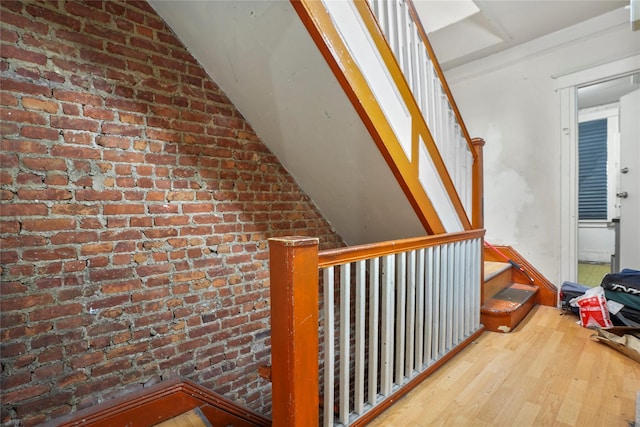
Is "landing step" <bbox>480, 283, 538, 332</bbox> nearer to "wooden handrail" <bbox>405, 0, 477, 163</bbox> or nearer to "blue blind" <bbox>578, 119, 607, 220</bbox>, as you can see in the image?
"wooden handrail" <bbox>405, 0, 477, 163</bbox>

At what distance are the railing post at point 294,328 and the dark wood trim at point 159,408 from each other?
980 millimetres

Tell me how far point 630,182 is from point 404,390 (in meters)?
3.01

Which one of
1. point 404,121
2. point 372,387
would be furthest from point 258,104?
point 372,387

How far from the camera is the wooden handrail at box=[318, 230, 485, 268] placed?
4.05ft

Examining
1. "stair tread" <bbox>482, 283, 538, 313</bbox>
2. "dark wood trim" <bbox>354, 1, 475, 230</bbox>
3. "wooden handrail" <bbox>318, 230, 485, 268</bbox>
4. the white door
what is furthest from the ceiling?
"stair tread" <bbox>482, 283, 538, 313</bbox>

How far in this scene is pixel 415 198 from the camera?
1.85 meters

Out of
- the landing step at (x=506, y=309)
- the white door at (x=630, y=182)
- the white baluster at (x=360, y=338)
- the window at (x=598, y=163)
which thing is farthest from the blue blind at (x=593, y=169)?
the white baluster at (x=360, y=338)

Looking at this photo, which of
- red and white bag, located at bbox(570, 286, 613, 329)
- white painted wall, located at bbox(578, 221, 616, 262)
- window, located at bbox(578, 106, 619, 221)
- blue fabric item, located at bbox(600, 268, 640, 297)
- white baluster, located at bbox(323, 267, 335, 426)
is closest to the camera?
white baluster, located at bbox(323, 267, 335, 426)

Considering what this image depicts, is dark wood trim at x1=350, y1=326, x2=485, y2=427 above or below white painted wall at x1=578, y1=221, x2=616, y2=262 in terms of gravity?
below

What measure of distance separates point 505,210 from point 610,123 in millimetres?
3142

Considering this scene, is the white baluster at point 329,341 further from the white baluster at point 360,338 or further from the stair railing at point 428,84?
the stair railing at point 428,84

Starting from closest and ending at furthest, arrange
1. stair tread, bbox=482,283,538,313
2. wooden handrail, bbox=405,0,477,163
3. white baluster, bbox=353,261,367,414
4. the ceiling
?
white baluster, bbox=353,261,367,414, wooden handrail, bbox=405,0,477,163, stair tread, bbox=482,283,538,313, the ceiling

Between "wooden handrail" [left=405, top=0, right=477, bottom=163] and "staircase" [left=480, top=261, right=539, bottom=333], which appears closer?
"wooden handrail" [left=405, top=0, right=477, bottom=163]

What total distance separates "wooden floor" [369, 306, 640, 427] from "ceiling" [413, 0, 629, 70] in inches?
108
